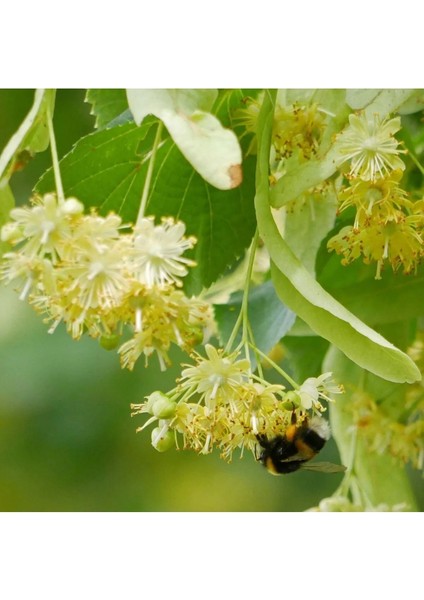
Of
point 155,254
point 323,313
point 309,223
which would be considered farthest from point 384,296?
point 155,254

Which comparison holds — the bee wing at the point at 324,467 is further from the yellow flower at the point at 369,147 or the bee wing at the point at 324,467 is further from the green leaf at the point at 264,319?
the yellow flower at the point at 369,147

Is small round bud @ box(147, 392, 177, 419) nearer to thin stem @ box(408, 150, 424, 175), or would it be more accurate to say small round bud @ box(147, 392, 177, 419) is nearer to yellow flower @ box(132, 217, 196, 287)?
yellow flower @ box(132, 217, 196, 287)

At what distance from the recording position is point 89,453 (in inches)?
71.0

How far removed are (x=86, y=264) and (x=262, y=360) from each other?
28 centimetres

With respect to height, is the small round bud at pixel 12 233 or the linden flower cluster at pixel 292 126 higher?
the linden flower cluster at pixel 292 126

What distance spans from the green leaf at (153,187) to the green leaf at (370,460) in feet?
0.90

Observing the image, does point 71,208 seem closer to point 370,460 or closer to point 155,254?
point 155,254

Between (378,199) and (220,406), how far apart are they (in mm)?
236

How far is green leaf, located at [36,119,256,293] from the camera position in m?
0.96

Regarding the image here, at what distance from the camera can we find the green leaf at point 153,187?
96cm

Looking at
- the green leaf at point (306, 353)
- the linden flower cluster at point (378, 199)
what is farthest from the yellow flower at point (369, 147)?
the green leaf at point (306, 353)

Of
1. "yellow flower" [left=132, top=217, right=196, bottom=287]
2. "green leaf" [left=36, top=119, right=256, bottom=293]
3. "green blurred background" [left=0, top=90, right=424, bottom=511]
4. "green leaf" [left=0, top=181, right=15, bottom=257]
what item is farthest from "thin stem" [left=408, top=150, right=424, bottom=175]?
"green blurred background" [left=0, top=90, right=424, bottom=511]

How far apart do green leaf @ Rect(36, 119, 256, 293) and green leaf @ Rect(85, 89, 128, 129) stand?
0.03 meters
